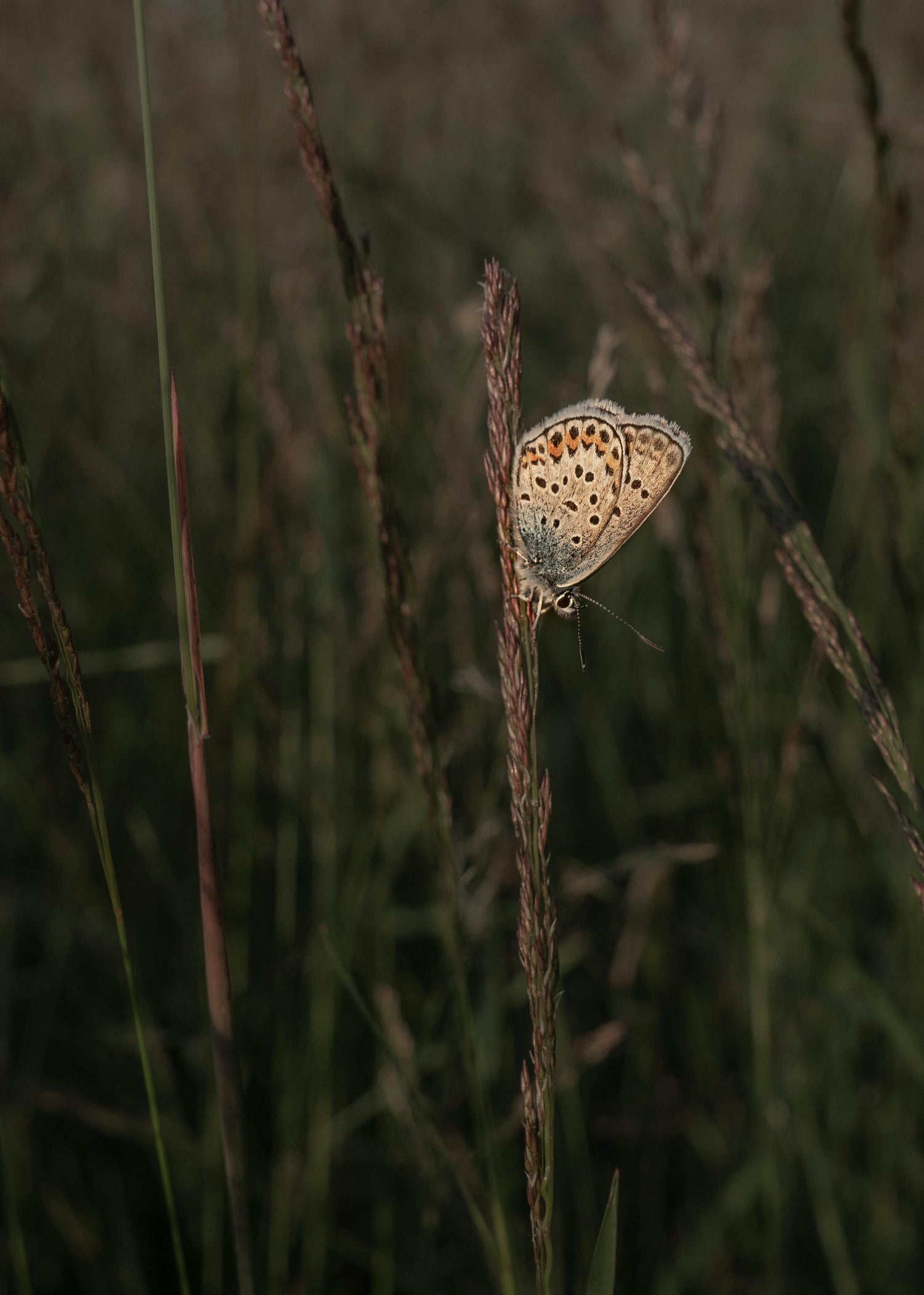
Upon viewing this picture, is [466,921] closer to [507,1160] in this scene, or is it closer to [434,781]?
[507,1160]

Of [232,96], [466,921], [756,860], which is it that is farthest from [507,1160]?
[232,96]

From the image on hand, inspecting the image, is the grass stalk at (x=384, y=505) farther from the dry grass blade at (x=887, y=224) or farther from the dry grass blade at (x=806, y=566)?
the dry grass blade at (x=887, y=224)

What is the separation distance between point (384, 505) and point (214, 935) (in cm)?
39

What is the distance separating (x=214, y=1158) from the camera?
1457 millimetres

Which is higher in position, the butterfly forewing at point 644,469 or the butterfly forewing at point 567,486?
the butterfly forewing at point 567,486

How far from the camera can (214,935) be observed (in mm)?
773

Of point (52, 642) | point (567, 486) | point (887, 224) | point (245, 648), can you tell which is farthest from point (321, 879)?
point (887, 224)

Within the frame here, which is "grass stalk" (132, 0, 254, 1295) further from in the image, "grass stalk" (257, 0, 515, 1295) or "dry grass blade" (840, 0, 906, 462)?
"dry grass blade" (840, 0, 906, 462)

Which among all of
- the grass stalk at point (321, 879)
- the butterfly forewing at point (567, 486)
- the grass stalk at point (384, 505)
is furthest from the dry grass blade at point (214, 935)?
the grass stalk at point (321, 879)

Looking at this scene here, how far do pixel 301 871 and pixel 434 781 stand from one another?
4.20ft

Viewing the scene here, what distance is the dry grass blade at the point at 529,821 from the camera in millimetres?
720

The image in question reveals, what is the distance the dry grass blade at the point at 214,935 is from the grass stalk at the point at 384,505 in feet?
0.61

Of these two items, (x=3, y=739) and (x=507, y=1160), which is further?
(x=3, y=739)

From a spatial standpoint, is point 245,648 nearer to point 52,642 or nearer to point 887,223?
point 52,642
